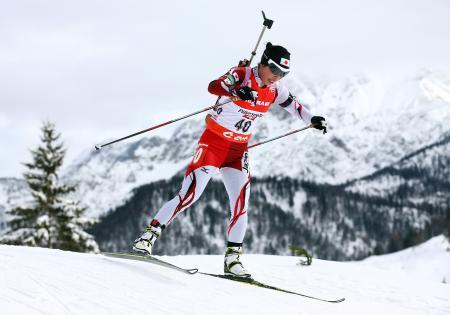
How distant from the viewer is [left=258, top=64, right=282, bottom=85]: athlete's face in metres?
7.25

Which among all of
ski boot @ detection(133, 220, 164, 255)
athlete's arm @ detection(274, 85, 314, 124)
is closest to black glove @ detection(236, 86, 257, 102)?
athlete's arm @ detection(274, 85, 314, 124)

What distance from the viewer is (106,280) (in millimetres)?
5520

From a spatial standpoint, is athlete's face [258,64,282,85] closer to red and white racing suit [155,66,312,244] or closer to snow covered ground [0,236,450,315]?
red and white racing suit [155,66,312,244]

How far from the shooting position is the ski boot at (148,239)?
272 inches

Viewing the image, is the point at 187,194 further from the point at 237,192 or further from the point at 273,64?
the point at 273,64

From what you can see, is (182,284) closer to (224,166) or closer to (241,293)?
(241,293)

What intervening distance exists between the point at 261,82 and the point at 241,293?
2.67m

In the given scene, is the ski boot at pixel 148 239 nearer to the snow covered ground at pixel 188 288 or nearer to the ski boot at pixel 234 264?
the snow covered ground at pixel 188 288

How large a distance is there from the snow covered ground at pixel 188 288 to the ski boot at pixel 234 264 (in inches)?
23.3

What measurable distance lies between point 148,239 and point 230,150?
1.56 m

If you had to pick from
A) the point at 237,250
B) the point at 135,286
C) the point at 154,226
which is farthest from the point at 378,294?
the point at 135,286

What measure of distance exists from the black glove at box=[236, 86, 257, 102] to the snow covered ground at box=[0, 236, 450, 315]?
2.22 meters

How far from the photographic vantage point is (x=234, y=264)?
301 inches

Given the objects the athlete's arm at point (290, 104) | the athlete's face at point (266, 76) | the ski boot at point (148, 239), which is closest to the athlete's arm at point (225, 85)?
the athlete's face at point (266, 76)
